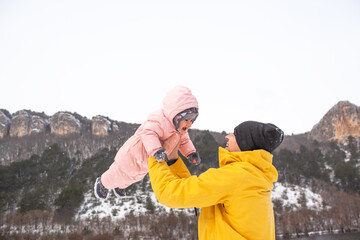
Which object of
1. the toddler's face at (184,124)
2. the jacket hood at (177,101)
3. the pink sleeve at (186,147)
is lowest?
the pink sleeve at (186,147)

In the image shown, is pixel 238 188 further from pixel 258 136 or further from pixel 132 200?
pixel 132 200

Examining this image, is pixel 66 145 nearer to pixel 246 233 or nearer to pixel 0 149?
pixel 0 149

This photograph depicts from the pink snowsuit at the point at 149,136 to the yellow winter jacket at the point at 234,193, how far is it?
0.52m

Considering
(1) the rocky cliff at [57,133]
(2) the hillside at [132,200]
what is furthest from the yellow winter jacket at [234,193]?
(1) the rocky cliff at [57,133]

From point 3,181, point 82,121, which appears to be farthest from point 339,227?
point 82,121

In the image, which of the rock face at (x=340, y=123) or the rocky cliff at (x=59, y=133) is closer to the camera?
the rocky cliff at (x=59, y=133)

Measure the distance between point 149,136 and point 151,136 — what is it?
1cm

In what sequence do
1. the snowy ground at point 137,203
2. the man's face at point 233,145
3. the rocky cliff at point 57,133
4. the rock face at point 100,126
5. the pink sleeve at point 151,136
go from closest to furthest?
the man's face at point 233,145, the pink sleeve at point 151,136, the snowy ground at point 137,203, the rocky cliff at point 57,133, the rock face at point 100,126

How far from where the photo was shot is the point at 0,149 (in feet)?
130

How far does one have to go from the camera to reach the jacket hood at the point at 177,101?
1.70m

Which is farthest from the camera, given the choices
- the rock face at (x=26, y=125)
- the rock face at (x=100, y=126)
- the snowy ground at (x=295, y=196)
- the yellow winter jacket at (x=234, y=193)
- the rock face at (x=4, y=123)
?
the rock face at (x=4, y=123)

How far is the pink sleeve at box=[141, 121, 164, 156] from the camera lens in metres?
1.46

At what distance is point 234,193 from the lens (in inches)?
42.9

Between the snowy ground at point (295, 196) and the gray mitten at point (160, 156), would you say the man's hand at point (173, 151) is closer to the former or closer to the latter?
the gray mitten at point (160, 156)
